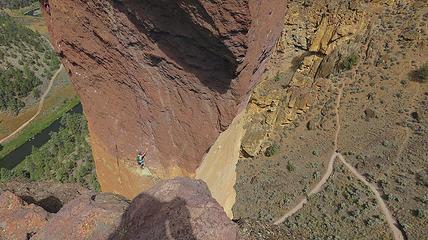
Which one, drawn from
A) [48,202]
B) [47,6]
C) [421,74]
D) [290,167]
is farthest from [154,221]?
[421,74]

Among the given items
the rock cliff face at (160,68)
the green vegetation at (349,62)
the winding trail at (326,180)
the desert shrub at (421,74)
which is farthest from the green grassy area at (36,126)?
the rock cliff face at (160,68)

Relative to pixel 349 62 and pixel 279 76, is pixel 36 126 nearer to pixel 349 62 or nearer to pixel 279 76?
pixel 279 76

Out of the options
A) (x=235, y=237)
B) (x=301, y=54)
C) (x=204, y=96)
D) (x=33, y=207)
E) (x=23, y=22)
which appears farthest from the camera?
(x=23, y=22)

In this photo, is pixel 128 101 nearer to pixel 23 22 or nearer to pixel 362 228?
pixel 362 228

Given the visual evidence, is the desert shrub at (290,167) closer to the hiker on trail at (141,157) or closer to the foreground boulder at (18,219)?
the hiker on trail at (141,157)

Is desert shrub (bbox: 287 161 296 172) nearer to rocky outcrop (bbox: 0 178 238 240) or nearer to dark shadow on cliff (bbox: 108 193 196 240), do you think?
rocky outcrop (bbox: 0 178 238 240)

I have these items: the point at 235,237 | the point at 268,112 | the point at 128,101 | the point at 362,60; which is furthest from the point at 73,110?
the point at 235,237

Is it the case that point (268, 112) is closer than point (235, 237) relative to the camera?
No
